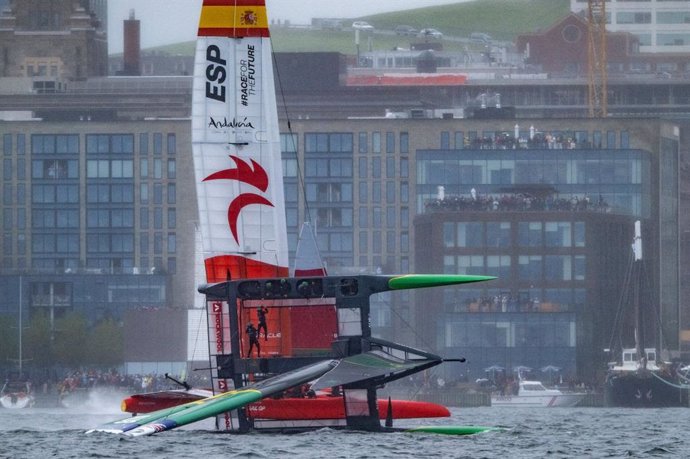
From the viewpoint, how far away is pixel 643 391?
457 feet

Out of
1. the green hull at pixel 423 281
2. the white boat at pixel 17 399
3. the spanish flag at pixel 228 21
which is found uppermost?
the spanish flag at pixel 228 21

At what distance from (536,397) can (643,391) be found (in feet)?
22.9

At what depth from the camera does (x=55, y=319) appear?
182875 millimetres

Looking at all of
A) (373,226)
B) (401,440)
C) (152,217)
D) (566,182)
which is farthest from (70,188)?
(401,440)

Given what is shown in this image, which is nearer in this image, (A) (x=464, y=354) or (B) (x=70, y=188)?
(A) (x=464, y=354)

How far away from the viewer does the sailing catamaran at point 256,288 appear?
64875mm

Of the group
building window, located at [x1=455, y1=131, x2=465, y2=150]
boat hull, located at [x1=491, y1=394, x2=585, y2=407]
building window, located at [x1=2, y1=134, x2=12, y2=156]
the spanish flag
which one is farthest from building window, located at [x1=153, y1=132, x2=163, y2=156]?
the spanish flag

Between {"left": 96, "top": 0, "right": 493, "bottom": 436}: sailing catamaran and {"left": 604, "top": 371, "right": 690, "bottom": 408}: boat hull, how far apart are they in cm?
6039

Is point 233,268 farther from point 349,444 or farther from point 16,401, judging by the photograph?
point 16,401

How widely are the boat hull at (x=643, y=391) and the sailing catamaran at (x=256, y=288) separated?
6039 cm

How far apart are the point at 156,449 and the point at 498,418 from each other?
42858 millimetres

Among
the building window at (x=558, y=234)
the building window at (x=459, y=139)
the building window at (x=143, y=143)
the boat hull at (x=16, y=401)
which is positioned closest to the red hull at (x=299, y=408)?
the boat hull at (x=16, y=401)

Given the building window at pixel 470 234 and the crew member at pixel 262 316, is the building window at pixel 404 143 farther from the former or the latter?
the crew member at pixel 262 316

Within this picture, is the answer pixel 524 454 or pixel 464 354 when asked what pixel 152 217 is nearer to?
pixel 464 354
